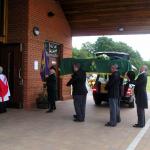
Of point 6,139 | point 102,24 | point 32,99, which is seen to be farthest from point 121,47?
point 6,139

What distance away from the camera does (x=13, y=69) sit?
14172 mm

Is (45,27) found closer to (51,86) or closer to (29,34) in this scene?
(29,34)

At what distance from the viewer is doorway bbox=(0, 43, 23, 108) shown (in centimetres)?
1402

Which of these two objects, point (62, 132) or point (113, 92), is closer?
point (62, 132)

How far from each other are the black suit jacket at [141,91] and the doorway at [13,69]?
517cm

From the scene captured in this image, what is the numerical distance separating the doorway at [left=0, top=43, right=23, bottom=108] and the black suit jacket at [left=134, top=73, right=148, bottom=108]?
203 inches

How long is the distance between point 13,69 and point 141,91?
5695mm

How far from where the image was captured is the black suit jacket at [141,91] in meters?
10.3

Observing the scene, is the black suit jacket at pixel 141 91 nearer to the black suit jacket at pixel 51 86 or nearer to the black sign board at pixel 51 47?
the black suit jacket at pixel 51 86

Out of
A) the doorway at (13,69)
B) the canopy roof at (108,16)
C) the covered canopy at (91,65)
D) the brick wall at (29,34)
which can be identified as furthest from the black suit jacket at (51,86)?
the canopy roof at (108,16)

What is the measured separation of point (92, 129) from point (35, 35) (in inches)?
226

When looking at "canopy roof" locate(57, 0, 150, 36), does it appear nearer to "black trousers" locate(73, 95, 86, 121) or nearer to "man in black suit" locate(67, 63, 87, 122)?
"man in black suit" locate(67, 63, 87, 122)

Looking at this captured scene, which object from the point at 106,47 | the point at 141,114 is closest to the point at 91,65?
the point at 141,114

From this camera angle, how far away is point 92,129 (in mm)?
10016
